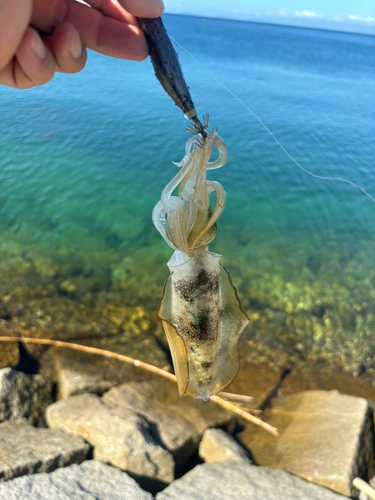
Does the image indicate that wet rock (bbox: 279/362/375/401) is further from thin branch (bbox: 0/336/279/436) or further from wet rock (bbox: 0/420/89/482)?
wet rock (bbox: 0/420/89/482)

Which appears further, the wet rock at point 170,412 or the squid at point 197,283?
the wet rock at point 170,412

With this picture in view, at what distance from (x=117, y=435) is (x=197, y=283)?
12.0 feet

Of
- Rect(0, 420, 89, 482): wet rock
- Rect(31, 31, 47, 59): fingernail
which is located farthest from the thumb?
Rect(0, 420, 89, 482): wet rock

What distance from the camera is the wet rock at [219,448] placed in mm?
5211

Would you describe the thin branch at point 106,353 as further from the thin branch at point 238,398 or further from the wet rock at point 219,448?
the wet rock at point 219,448

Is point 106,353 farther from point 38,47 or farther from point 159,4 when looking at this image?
point 159,4

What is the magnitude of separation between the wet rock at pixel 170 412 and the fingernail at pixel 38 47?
525cm

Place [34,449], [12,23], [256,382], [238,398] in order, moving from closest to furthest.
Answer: [12,23] < [34,449] < [238,398] < [256,382]

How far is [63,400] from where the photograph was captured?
5.88 meters

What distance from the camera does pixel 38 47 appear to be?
8.48ft

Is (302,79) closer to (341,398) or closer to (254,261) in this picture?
(254,261)

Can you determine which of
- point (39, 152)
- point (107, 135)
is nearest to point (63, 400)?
point (39, 152)

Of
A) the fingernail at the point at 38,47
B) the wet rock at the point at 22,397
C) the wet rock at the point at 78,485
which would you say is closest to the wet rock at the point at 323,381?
the wet rock at the point at 78,485

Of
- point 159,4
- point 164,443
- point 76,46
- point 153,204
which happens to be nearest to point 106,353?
point 164,443
